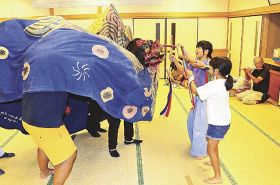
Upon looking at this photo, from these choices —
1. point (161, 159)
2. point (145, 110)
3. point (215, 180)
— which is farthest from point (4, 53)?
point (215, 180)

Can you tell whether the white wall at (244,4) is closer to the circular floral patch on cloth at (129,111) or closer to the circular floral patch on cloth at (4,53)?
the circular floral patch on cloth at (129,111)

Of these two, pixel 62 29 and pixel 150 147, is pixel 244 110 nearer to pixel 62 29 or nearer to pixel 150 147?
pixel 150 147

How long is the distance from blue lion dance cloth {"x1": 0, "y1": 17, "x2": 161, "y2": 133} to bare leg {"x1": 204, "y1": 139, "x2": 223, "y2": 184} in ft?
2.15

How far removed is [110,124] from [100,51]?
4.07ft

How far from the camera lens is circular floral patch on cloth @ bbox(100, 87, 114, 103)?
1657 mm

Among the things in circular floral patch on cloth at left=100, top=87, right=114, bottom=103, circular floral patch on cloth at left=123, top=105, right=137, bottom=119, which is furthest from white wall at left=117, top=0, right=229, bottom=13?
circular floral patch on cloth at left=100, top=87, right=114, bottom=103

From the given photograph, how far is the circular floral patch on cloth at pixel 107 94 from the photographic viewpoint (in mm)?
1657

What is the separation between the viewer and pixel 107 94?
168 cm

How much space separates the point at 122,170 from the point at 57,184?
0.82 metres

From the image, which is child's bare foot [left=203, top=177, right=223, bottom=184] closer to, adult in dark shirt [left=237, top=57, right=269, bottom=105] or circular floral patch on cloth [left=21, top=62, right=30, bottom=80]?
circular floral patch on cloth [left=21, top=62, right=30, bottom=80]

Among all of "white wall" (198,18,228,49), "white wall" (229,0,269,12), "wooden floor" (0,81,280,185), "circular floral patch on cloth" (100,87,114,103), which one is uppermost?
"white wall" (229,0,269,12)

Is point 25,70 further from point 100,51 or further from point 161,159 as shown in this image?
point 161,159

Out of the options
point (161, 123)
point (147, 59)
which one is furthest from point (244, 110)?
point (147, 59)

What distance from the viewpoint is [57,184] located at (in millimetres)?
1814
